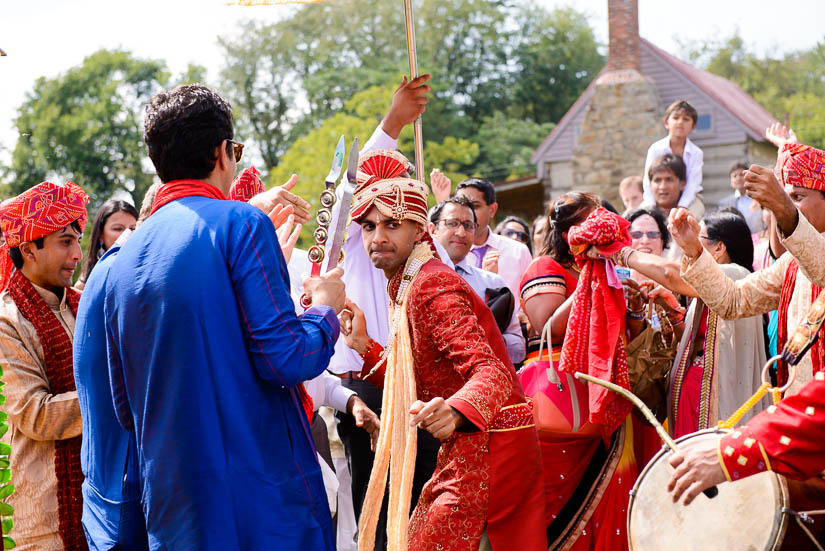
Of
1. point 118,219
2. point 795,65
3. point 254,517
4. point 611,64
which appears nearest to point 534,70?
point 795,65

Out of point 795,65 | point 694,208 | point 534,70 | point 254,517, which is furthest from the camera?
point 795,65

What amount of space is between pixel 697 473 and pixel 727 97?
2681 cm

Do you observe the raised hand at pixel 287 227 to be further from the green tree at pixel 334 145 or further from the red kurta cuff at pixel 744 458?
the green tree at pixel 334 145

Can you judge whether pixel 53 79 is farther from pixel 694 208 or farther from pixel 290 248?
pixel 290 248

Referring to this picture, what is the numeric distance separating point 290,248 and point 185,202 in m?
0.84

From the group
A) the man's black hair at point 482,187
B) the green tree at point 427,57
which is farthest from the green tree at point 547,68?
the man's black hair at point 482,187

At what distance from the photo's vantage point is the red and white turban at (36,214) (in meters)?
4.14

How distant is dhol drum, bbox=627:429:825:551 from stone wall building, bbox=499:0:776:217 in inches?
675

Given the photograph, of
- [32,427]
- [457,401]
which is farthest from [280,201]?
[32,427]

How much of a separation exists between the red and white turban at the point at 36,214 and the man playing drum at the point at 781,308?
2.81 meters

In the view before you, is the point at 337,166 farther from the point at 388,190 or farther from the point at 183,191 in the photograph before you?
the point at 183,191

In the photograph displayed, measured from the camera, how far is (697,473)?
9.59 ft

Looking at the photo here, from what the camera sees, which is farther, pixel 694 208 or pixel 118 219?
pixel 694 208

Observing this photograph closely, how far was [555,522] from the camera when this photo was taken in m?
5.07
